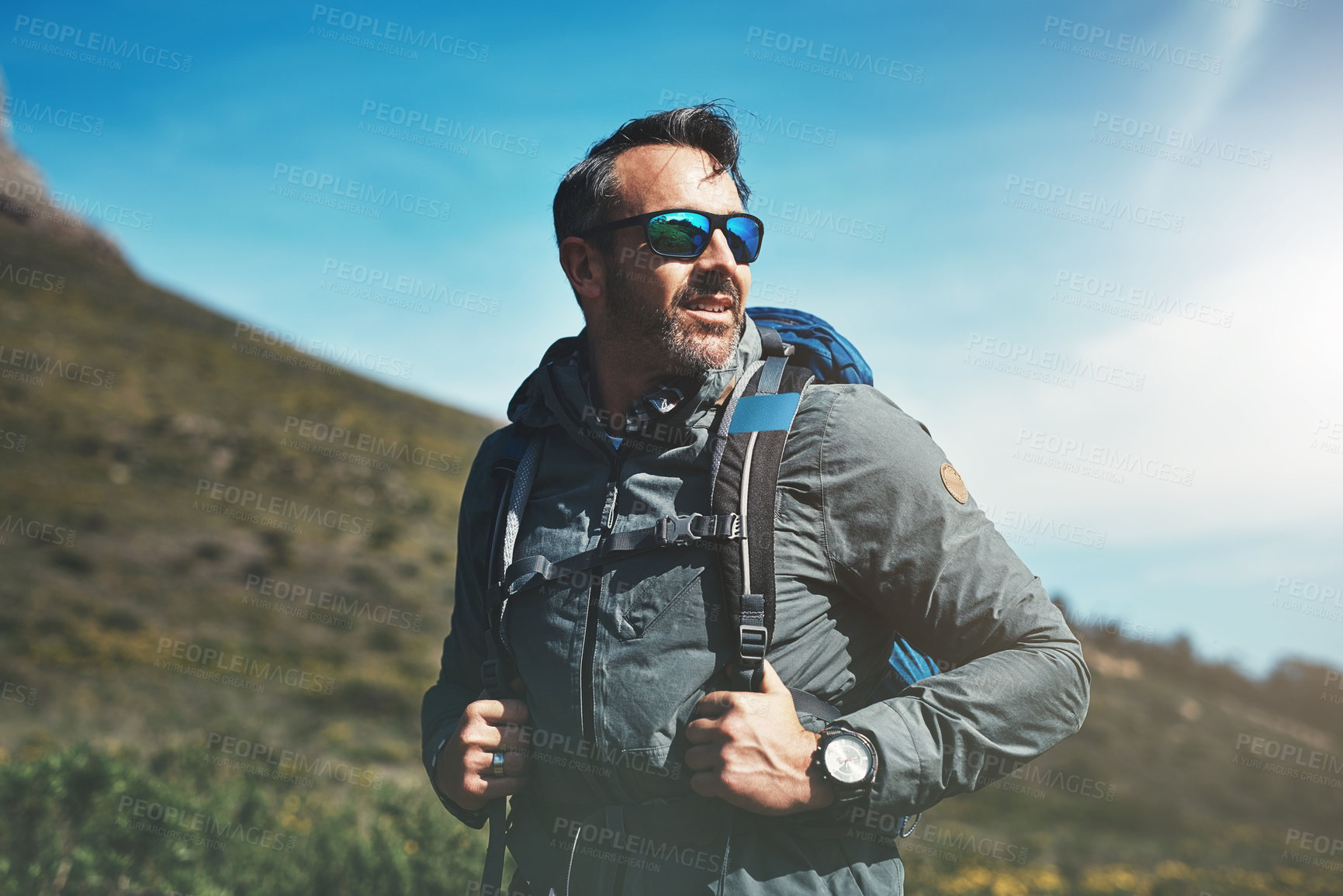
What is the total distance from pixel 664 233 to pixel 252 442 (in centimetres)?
4273

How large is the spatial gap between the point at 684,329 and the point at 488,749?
1.15 metres

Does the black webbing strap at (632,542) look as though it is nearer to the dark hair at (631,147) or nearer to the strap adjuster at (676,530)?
the strap adjuster at (676,530)

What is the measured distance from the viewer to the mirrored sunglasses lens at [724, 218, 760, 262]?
2232 mm

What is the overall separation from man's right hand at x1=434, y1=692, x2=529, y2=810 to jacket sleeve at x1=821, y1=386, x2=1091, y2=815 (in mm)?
820

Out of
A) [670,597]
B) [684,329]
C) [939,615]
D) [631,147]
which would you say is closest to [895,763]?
[939,615]

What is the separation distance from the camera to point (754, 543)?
178 centimetres

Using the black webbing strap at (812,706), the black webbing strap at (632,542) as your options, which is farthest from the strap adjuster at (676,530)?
the black webbing strap at (812,706)

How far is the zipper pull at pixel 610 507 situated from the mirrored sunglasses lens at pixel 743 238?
2.33ft

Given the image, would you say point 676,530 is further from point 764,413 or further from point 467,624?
point 467,624

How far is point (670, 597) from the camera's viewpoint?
1833 mm

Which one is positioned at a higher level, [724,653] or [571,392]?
[571,392]

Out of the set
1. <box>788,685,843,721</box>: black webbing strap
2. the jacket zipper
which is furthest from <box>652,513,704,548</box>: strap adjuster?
<box>788,685,843,721</box>: black webbing strap

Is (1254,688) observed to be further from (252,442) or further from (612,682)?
(612,682)

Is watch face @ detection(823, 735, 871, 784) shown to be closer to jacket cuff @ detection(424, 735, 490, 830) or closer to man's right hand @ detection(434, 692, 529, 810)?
man's right hand @ detection(434, 692, 529, 810)
